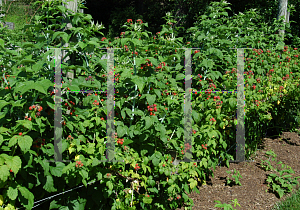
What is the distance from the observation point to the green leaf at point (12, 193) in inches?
67.0

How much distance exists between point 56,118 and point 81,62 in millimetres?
609

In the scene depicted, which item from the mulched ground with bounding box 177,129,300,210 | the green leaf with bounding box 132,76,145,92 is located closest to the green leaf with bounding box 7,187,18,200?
the green leaf with bounding box 132,76,145,92

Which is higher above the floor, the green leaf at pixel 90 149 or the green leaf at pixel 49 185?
the green leaf at pixel 90 149

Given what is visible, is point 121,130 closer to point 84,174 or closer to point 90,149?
point 90,149

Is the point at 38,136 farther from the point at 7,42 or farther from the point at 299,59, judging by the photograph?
the point at 299,59

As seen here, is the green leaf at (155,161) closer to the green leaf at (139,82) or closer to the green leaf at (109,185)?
the green leaf at (109,185)

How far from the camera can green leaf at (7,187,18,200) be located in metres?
1.70

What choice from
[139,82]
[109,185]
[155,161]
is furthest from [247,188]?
[139,82]

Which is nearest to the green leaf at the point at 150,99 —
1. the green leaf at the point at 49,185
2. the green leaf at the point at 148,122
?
the green leaf at the point at 148,122

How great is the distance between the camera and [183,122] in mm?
2543

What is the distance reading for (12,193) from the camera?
1721 millimetres

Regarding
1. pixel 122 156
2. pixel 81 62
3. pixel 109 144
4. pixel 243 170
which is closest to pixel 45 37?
pixel 81 62

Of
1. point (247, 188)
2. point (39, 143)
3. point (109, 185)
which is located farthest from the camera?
point (247, 188)

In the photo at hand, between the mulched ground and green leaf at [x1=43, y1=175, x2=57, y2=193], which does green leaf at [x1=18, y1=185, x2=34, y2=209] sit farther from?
the mulched ground
